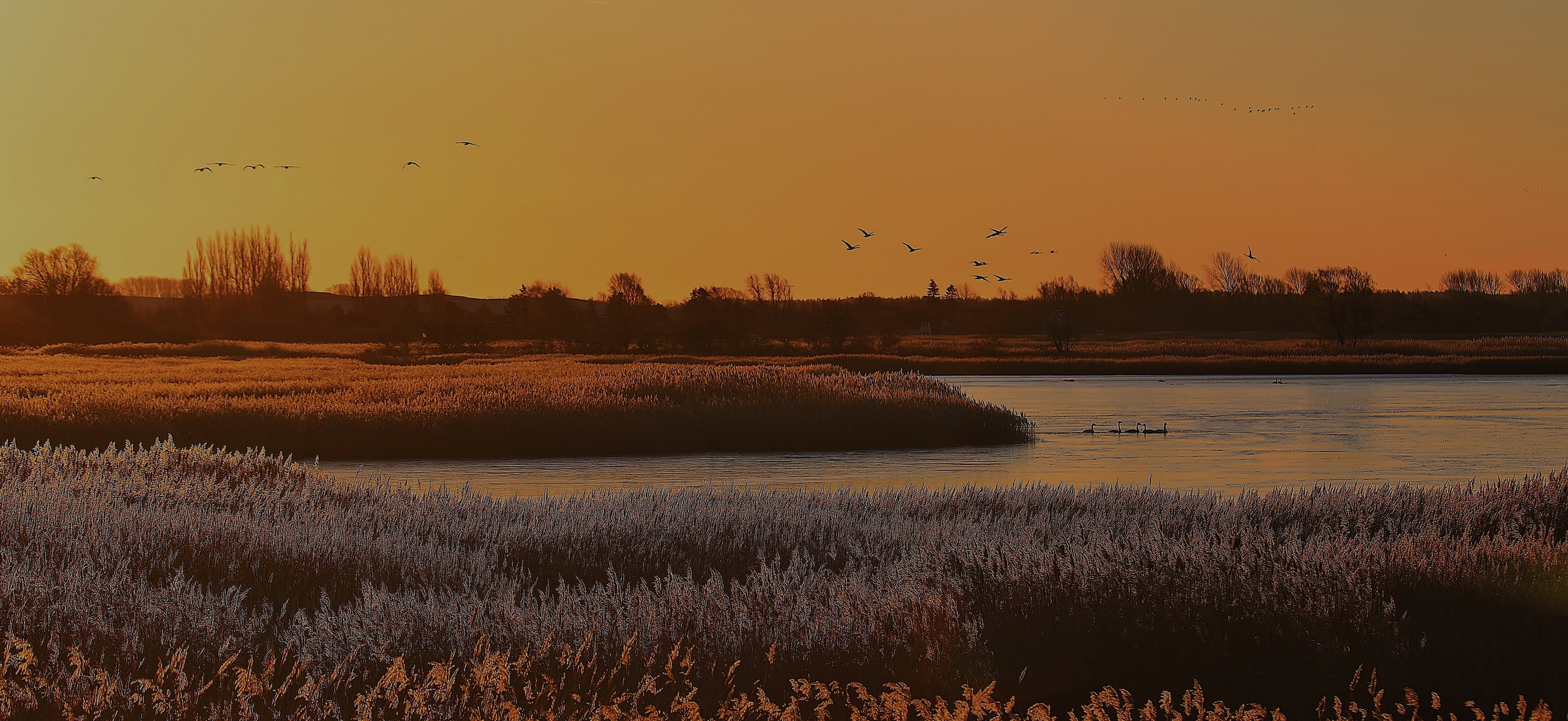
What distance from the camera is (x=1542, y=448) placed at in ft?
81.1

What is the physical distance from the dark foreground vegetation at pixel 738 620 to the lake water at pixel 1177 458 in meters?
6.61

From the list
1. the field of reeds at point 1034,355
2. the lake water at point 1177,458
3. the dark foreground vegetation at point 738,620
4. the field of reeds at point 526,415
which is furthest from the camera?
the field of reeds at point 1034,355

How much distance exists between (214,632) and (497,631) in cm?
157

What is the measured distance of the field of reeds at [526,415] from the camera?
24.5m

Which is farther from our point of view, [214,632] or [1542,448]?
[1542,448]

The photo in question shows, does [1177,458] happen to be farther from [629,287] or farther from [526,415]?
[629,287]

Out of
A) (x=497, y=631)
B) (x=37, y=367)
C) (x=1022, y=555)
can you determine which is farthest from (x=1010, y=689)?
(x=37, y=367)

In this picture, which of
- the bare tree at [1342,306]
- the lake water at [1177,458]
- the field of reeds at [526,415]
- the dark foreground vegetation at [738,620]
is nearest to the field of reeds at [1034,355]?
the bare tree at [1342,306]

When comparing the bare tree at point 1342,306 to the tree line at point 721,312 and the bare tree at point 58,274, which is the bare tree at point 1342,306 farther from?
the bare tree at point 58,274

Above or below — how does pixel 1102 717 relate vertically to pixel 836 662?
above

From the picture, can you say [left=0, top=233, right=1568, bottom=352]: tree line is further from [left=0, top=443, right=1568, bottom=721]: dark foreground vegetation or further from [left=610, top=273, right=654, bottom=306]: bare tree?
[left=0, top=443, right=1568, bottom=721]: dark foreground vegetation

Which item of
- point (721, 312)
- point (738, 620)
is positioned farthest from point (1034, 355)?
point (738, 620)

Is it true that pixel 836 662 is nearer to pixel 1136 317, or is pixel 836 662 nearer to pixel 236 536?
pixel 236 536

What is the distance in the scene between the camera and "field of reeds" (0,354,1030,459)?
963 inches
